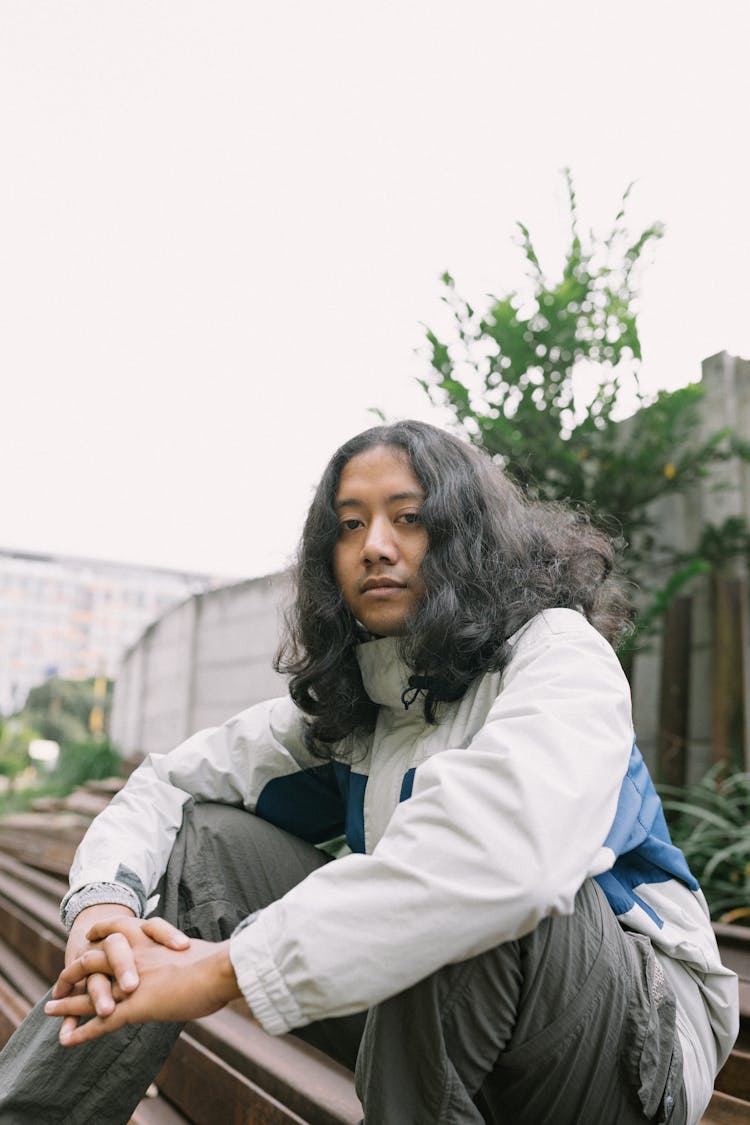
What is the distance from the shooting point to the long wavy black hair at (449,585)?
1.40 meters

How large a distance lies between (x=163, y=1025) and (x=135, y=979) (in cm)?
25

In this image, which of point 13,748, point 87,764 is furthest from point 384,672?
point 13,748

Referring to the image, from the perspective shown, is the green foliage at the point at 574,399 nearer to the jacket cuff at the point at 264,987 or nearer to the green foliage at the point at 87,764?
the jacket cuff at the point at 264,987

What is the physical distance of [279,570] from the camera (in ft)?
6.94

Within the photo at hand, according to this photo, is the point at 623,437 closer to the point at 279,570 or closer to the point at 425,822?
the point at 279,570

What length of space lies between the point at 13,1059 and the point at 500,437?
248 centimetres

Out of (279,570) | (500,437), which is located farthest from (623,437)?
(279,570)

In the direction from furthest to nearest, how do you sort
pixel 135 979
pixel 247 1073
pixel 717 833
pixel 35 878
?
pixel 35 878 → pixel 717 833 → pixel 247 1073 → pixel 135 979

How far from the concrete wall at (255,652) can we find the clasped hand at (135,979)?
0.92m

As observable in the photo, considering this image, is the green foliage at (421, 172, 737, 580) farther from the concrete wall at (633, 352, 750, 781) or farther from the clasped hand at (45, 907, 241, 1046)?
the clasped hand at (45, 907, 241, 1046)

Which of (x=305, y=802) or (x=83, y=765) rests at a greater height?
(x=305, y=802)

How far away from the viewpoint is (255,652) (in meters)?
5.99

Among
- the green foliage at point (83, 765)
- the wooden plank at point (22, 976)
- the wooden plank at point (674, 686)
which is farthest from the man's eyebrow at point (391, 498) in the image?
the green foliage at point (83, 765)

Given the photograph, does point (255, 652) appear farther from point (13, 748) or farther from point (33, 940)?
point (13, 748)
